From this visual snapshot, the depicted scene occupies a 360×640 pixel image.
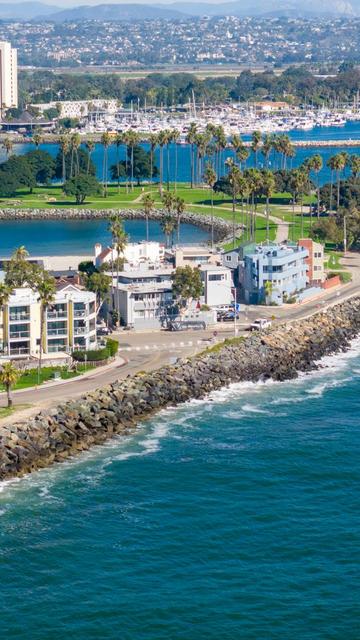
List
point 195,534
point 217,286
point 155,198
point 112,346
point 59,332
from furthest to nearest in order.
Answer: point 155,198 → point 217,286 → point 59,332 → point 112,346 → point 195,534

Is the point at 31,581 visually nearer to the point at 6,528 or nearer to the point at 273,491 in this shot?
the point at 6,528

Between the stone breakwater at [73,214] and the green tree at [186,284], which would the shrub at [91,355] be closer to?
the green tree at [186,284]

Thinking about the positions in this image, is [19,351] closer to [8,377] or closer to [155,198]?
[8,377]

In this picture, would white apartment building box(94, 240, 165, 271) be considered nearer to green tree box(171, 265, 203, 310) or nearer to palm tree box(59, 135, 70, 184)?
green tree box(171, 265, 203, 310)

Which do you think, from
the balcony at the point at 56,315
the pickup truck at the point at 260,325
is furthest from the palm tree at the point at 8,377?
the pickup truck at the point at 260,325

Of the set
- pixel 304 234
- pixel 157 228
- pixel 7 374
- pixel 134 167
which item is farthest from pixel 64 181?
pixel 7 374

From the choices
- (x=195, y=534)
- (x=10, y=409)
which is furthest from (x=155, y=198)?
(x=195, y=534)
